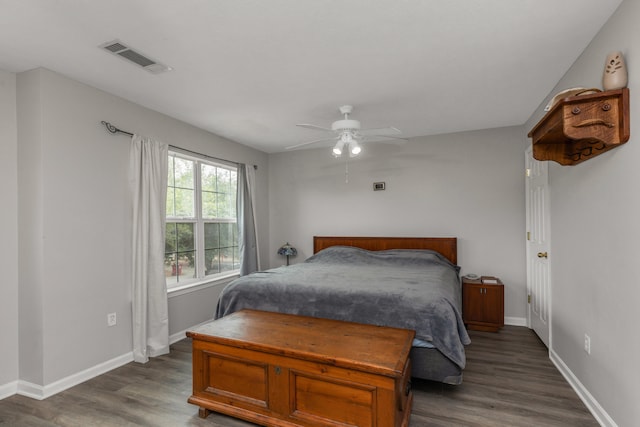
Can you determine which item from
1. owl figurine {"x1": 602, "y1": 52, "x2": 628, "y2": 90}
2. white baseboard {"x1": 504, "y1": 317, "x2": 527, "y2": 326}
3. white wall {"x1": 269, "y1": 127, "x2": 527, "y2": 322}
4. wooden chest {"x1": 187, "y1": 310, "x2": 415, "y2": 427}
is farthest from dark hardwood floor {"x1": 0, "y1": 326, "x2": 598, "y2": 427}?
owl figurine {"x1": 602, "y1": 52, "x2": 628, "y2": 90}

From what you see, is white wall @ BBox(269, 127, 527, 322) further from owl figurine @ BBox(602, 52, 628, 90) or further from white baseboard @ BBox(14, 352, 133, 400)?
white baseboard @ BBox(14, 352, 133, 400)

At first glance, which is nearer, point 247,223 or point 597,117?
point 597,117

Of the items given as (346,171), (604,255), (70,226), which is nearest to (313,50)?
(604,255)

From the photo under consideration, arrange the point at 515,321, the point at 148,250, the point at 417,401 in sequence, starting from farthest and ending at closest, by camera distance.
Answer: the point at 515,321
the point at 148,250
the point at 417,401

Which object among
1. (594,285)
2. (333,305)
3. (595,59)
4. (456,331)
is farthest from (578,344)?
(595,59)

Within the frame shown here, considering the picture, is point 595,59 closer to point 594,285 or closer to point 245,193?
point 594,285

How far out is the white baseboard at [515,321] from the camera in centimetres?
406

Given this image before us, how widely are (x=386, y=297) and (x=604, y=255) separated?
140 cm

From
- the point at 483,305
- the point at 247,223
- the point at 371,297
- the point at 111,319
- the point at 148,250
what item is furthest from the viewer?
the point at 247,223

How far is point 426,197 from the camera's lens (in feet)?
14.9

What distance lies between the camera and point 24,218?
259cm

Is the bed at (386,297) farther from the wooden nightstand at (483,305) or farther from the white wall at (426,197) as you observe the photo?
the white wall at (426,197)

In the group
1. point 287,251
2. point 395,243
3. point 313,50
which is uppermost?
point 313,50

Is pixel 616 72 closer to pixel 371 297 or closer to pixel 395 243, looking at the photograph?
pixel 371 297
